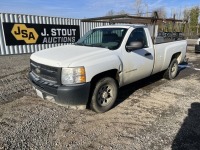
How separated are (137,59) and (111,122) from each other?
178 cm

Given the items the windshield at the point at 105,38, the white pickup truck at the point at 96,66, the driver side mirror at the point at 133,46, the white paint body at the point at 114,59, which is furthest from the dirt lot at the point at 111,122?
the windshield at the point at 105,38

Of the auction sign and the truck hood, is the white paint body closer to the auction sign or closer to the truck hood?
the truck hood

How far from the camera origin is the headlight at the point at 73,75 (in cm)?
357

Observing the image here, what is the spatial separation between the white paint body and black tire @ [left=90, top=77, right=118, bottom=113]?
0.27 metres

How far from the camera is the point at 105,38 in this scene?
4980 millimetres

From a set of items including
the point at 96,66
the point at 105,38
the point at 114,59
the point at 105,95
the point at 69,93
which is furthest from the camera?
the point at 105,38

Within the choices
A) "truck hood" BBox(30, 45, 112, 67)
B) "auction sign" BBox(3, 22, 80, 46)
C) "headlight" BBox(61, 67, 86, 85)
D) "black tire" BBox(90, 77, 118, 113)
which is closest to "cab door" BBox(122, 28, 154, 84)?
"black tire" BBox(90, 77, 118, 113)

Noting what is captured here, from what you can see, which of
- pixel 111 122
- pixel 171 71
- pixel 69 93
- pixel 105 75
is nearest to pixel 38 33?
pixel 171 71

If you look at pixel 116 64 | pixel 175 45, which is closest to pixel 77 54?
pixel 116 64

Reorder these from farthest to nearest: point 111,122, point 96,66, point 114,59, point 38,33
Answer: point 38,33 → point 114,59 → point 111,122 → point 96,66

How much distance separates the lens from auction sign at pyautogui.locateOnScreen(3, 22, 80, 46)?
11086mm

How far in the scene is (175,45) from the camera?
21.5 ft

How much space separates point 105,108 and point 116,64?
1025 mm

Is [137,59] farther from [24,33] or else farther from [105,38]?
[24,33]
